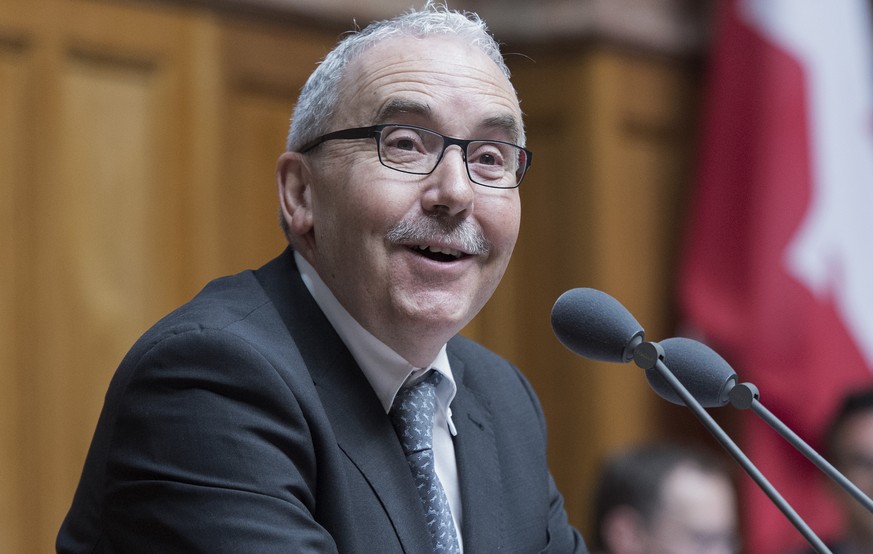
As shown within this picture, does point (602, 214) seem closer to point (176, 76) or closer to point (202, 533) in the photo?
point (176, 76)

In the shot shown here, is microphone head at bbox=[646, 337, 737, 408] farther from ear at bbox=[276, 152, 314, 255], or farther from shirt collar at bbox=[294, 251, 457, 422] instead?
ear at bbox=[276, 152, 314, 255]

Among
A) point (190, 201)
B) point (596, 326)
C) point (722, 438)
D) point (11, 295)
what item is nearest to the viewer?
point (722, 438)

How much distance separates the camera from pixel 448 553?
167 cm

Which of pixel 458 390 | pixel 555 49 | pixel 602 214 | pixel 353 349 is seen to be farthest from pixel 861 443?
pixel 353 349

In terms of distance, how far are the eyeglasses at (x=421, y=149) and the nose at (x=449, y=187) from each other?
1cm

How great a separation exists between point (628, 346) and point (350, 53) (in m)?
0.67

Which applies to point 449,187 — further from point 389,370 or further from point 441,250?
point 389,370

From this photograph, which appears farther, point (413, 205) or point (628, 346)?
point (413, 205)

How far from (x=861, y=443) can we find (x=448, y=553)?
86.3 inches

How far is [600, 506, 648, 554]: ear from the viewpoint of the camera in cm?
316

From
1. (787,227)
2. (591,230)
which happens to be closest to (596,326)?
(591,230)

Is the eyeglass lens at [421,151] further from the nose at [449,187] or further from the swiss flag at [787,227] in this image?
the swiss flag at [787,227]

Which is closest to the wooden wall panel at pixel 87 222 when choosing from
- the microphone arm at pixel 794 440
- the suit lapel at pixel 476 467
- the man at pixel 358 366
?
the man at pixel 358 366

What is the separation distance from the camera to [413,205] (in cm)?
169
